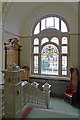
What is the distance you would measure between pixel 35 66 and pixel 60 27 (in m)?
2.53

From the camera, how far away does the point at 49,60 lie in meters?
6.03

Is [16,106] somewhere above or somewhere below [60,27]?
below

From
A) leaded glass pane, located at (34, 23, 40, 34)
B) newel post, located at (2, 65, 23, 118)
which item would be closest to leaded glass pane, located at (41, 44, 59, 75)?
leaded glass pane, located at (34, 23, 40, 34)

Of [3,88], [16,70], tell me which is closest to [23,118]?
[3,88]

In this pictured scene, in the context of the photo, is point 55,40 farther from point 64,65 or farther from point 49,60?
point 64,65

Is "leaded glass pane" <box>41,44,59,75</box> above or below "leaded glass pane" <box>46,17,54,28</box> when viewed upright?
below

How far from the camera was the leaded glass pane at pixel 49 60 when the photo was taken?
5.92 meters

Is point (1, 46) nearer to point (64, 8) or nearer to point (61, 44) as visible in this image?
point (61, 44)

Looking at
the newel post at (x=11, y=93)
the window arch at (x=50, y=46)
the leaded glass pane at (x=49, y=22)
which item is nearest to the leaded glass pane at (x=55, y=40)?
the window arch at (x=50, y=46)

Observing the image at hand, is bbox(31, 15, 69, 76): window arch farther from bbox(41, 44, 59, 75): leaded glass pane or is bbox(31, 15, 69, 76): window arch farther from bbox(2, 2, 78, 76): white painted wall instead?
bbox(2, 2, 78, 76): white painted wall

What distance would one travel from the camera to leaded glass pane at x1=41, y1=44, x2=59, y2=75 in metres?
5.92

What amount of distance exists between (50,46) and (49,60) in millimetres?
768

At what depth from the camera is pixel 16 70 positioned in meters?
1.67

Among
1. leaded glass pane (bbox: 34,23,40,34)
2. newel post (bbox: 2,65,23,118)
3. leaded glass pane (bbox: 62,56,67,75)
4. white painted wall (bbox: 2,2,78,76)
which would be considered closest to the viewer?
newel post (bbox: 2,65,23,118)
